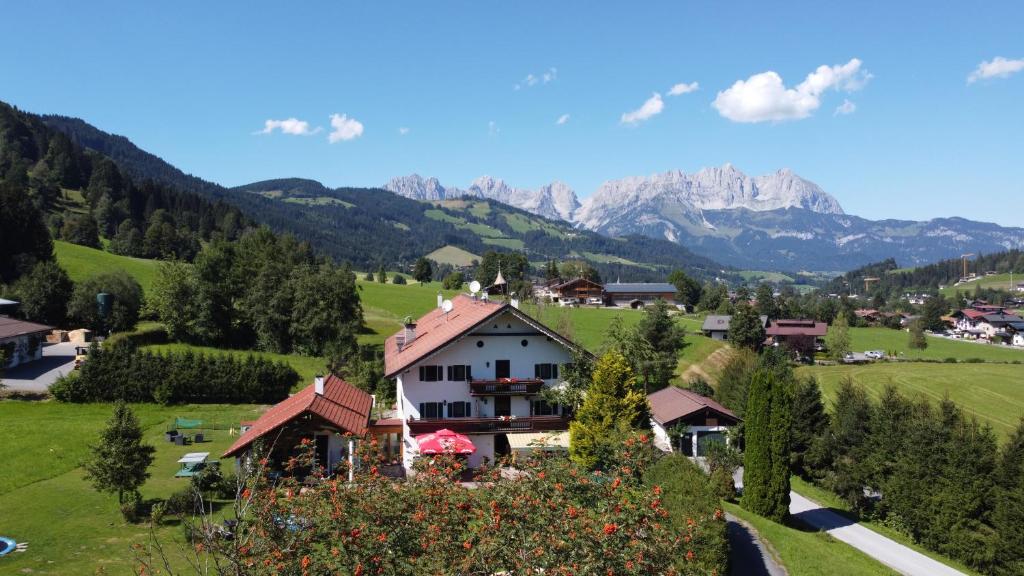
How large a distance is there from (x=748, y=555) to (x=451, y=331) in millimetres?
20101

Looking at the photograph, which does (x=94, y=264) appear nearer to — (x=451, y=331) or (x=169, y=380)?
(x=169, y=380)

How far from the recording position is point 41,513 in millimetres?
25703

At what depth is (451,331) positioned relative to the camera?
126 feet

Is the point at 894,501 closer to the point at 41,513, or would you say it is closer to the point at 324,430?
the point at 324,430

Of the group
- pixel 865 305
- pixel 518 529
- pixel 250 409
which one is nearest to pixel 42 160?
pixel 250 409

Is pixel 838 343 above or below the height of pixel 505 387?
below

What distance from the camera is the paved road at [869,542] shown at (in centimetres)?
2906

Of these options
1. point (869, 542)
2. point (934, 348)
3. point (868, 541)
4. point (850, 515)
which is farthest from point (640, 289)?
point (869, 542)

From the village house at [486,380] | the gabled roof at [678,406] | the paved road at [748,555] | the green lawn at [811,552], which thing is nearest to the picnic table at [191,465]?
the village house at [486,380]

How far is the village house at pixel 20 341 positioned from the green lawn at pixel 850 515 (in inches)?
2391

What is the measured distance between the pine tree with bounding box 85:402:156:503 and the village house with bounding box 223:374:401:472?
13.6 ft

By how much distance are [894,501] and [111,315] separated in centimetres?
7279

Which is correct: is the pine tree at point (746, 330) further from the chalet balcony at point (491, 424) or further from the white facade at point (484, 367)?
the chalet balcony at point (491, 424)

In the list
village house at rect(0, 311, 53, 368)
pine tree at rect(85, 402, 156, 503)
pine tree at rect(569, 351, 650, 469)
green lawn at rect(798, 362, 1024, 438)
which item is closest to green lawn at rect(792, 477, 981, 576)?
pine tree at rect(569, 351, 650, 469)
